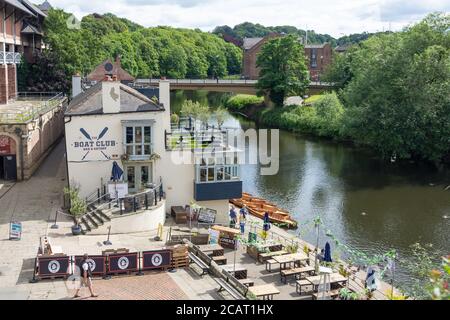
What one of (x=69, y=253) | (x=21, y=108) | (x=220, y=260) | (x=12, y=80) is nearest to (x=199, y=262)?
(x=220, y=260)

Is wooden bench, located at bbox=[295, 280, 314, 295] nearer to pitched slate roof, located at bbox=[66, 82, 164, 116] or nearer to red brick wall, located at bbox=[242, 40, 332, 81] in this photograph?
pitched slate roof, located at bbox=[66, 82, 164, 116]

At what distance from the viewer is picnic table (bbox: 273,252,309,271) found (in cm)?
2258

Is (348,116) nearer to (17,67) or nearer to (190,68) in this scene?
(17,67)

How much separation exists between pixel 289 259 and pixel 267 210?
37.0 feet

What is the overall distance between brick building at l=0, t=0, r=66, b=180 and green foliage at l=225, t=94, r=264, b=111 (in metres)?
34.3

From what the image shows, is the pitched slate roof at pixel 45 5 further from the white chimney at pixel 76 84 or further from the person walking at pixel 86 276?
the person walking at pixel 86 276

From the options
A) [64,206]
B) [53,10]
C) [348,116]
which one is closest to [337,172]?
[348,116]

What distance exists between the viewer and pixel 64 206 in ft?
95.5

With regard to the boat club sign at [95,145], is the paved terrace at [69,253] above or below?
below

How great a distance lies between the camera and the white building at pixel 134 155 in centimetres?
2862

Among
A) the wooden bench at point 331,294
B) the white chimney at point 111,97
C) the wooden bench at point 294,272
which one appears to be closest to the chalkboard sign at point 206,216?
the white chimney at point 111,97

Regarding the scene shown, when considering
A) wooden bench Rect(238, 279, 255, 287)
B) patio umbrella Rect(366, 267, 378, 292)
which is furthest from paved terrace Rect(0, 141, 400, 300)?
patio umbrella Rect(366, 267, 378, 292)

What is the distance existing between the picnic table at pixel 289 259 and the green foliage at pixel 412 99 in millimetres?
29554
